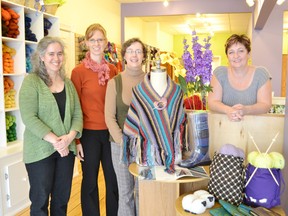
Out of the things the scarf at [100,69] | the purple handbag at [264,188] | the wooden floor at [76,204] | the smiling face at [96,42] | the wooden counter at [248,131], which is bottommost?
the wooden floor at [76,204]

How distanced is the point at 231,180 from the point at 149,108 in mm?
544

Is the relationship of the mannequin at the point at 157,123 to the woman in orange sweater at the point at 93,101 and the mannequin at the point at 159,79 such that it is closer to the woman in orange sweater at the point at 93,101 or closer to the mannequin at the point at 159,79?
the mannequin at the point at 159,79

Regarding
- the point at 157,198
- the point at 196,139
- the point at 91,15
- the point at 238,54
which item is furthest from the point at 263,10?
the point at 157,198

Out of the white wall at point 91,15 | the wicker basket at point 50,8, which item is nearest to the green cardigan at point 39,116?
the wicker basket at point 50,8

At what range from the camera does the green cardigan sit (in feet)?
6.05

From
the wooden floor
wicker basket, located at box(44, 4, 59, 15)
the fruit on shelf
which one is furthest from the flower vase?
wicker basket, located at box(44, 4, 59, 15)

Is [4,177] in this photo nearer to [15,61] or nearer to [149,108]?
[15,61]

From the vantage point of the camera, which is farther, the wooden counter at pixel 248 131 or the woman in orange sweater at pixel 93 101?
the woman in orange sweater at pixel 93 101

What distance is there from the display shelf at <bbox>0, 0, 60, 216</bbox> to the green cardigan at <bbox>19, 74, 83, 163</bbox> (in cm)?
84

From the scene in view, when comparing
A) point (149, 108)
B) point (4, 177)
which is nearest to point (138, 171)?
point (149, 108)

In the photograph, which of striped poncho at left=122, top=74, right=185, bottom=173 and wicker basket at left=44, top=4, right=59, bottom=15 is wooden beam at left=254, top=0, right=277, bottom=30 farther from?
striped poncho at left=122, top=74, right=185, bottom=173

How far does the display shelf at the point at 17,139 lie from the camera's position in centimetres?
262

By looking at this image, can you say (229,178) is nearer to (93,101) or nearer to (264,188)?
(264,188)

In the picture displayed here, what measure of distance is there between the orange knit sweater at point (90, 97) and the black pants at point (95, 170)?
6cm
